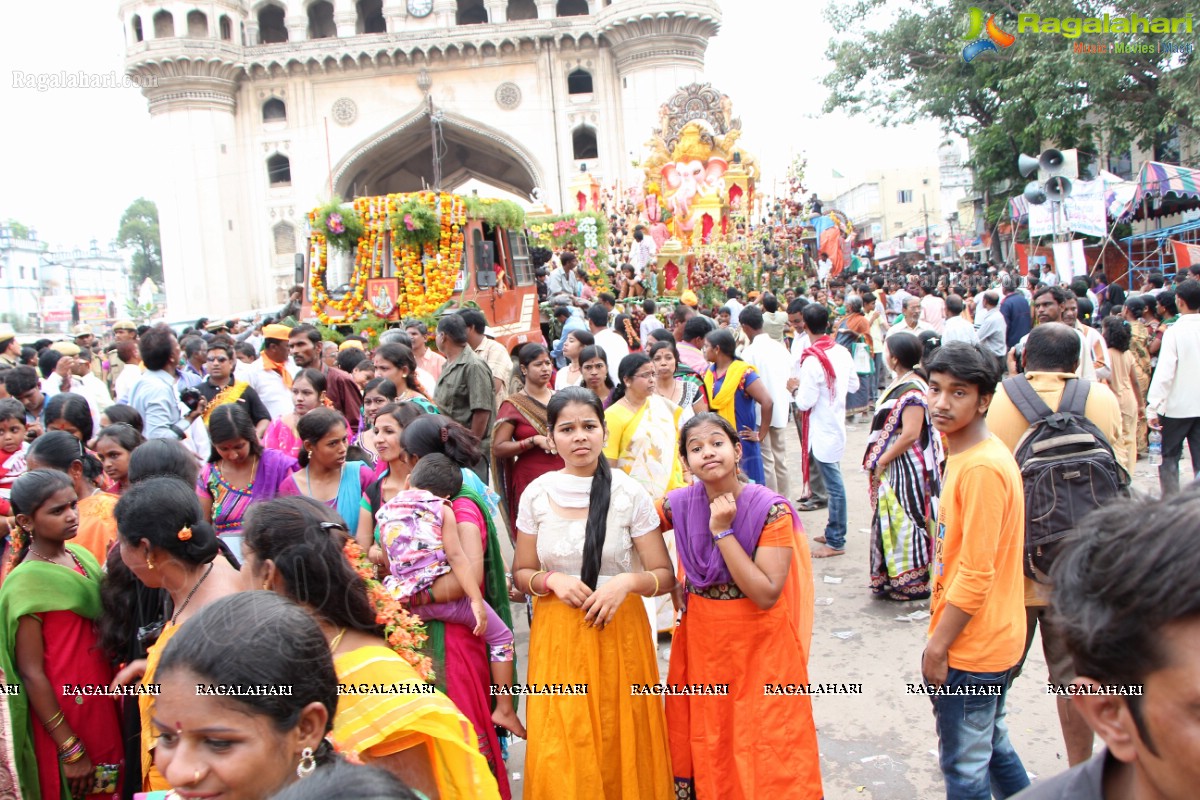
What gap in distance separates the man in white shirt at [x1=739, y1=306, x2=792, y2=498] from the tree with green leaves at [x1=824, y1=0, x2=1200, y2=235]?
12.2m

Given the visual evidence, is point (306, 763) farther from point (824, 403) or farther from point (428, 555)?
point (824, 403)

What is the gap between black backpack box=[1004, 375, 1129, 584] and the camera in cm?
250

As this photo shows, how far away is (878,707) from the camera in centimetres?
360

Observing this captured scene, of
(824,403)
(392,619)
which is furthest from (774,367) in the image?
(392,619)

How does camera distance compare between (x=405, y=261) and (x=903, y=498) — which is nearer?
(x=903, y=498)

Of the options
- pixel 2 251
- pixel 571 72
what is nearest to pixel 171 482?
pixel 571 72

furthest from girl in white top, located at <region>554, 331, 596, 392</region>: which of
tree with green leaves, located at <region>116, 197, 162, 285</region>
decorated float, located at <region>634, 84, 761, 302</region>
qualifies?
tree with green leaves, located at <region>116, 197, 162, 285</region>

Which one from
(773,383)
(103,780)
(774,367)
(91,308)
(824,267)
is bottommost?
(103,780)

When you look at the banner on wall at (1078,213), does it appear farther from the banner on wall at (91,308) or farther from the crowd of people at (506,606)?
the banner on wall at (91,308)

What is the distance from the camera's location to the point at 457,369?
16.4 ft

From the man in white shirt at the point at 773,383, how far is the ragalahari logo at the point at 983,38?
45.6 ft

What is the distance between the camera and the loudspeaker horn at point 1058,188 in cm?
1027

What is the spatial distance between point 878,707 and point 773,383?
277 cm

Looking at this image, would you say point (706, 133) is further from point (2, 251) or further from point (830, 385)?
point (2, 251)
